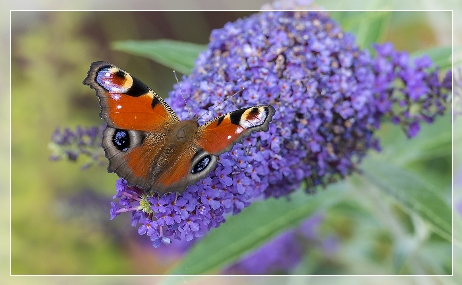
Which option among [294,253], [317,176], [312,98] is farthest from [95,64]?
[294,253]

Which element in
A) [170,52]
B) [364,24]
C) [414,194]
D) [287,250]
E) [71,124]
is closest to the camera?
[414,194]

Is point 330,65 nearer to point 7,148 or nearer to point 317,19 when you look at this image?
point 317,19

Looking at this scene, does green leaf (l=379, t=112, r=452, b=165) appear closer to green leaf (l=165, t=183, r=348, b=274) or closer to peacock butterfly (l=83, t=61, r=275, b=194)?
green leaf (l=165, t=183, r=348, b=274)

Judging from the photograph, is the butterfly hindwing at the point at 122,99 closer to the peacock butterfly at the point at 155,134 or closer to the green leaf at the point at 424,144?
the peacock butterfly at the point at 155,134

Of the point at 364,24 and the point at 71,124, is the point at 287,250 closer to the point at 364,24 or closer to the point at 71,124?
the point at 364,24

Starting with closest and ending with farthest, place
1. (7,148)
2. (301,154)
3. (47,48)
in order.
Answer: (301,154), (7,148), (47,48)

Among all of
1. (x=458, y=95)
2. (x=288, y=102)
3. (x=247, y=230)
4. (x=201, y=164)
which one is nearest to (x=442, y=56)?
(x=458, y=95)
